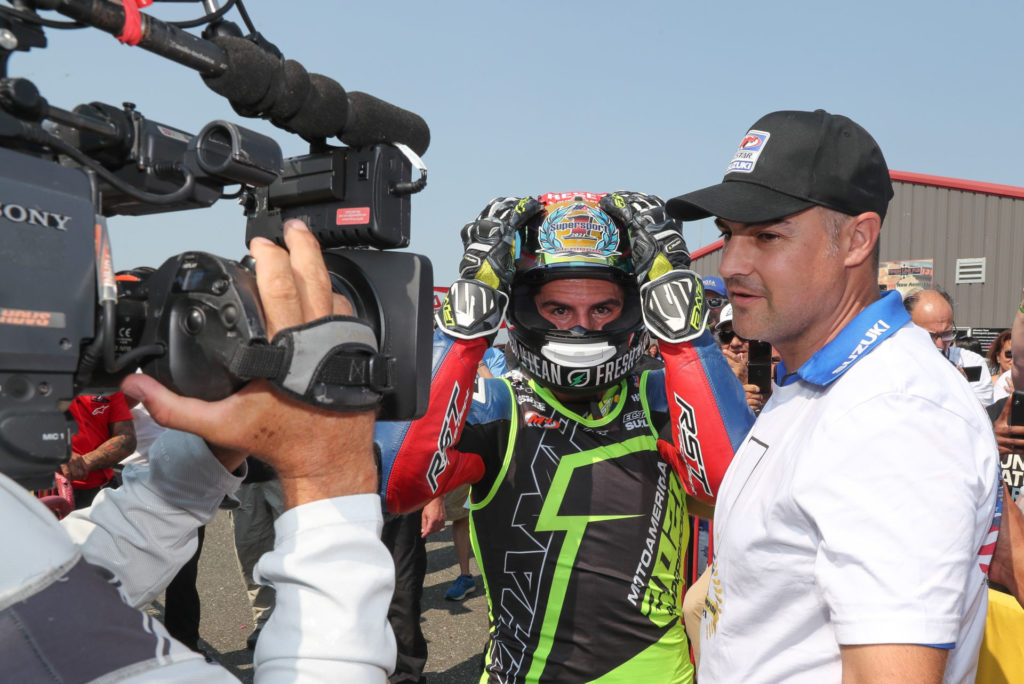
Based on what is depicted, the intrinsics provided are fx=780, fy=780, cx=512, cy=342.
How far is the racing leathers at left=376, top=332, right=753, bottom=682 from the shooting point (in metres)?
2.33

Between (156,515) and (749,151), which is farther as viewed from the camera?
(749,151)

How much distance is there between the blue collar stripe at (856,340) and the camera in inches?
58.5

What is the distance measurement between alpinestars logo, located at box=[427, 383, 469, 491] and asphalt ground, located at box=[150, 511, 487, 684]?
104 inches

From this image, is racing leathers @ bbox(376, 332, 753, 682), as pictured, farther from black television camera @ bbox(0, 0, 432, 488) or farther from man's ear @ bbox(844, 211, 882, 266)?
black television camera @ bbox(0, 0, 432, 488)

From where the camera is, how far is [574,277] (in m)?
2.56

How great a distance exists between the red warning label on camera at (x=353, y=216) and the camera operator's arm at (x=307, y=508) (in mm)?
208

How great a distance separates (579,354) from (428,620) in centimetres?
386

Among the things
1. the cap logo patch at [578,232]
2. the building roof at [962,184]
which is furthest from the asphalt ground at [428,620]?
the building roof at [962,184]

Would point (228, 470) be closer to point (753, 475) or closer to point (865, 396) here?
point (753, 475)

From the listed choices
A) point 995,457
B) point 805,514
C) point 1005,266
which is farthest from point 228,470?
point 1005,266

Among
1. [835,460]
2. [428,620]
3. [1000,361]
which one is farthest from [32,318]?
[1000,361]

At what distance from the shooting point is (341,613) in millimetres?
976

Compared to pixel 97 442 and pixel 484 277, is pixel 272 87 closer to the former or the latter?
pixel 484 277

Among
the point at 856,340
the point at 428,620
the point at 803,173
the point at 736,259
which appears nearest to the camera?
the point at 856,340
